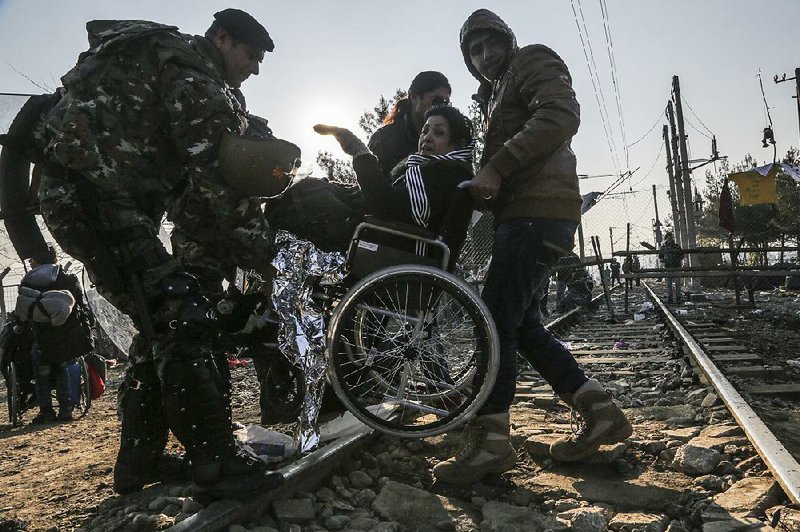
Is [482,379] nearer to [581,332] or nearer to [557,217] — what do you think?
[557,217]

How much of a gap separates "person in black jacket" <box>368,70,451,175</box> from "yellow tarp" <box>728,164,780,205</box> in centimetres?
2108

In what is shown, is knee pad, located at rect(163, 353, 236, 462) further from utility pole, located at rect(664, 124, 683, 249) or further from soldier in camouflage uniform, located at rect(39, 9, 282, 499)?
utility pole, located at rect(664, 124, 683, 249)

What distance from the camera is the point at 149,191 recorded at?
249cm

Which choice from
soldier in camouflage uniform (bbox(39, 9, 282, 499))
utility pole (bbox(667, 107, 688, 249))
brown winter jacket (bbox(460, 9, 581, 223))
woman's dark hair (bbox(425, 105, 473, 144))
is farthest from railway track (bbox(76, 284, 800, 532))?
utility pole (bbox(667, 107, 688, 249))

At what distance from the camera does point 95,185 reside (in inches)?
91.8

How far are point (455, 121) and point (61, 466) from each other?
3.01m

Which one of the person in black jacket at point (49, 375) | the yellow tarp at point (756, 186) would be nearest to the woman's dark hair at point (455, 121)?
the person in black jacket at point (49, 375)

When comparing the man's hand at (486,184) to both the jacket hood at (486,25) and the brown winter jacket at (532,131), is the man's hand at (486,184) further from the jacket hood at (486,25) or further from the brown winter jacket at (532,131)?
the jacket hood at (486,25)

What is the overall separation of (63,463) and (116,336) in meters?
6.92

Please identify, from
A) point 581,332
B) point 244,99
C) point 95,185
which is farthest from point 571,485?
point 581,332

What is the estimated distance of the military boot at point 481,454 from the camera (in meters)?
2.47

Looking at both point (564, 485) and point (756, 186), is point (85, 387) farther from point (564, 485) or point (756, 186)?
point (756, 186)

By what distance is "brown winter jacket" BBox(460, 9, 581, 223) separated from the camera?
2.56m

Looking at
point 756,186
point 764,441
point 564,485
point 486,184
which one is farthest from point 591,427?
point 756,186
